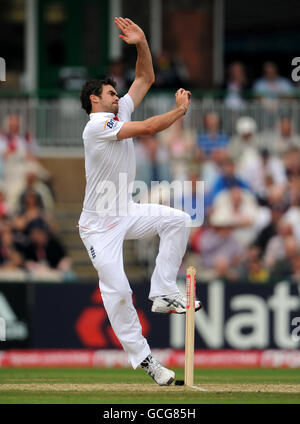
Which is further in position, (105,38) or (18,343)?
(105,38)

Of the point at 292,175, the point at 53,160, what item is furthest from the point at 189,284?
the point at 53,160

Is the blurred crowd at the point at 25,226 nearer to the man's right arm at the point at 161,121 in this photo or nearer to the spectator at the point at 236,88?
the spectator at the point at 236,88

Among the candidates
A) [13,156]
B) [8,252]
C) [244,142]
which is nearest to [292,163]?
[244,142]

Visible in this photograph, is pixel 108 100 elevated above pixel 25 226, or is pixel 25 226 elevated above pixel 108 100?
pixel 108 100

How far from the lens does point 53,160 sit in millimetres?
20266

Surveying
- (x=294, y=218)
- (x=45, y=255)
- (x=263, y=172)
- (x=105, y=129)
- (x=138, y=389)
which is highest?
(x=105, y=129)

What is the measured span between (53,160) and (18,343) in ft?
15.1

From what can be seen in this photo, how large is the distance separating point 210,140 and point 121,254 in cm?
832

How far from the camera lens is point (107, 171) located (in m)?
11.0

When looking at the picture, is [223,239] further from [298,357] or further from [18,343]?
[18,343]

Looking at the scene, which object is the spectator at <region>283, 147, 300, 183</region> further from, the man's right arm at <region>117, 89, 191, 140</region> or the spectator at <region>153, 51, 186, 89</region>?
the man's right arm at <region>117, 89, 191, 140</region>

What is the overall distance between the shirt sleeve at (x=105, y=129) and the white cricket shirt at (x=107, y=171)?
0.02 meters

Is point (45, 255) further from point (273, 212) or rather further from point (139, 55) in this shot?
point (139, 55)

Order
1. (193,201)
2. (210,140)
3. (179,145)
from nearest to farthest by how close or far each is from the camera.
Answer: (193,201) < (179,145) < (210,140)
